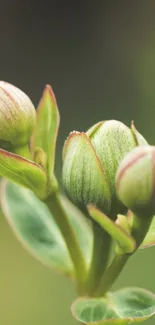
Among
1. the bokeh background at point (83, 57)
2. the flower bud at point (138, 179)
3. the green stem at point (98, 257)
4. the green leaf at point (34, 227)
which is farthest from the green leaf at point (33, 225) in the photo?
the bokeh background at point (83, 57)

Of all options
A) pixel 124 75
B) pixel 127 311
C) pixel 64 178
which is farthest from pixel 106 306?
pixel 124 75

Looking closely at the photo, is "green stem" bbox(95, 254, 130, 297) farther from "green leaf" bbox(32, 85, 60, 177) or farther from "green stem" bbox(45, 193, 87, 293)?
"green leaf" bbox(32, 85, 60, 177)

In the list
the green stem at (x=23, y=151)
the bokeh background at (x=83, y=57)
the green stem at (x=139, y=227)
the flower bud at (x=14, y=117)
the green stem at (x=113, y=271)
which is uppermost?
the flower bud at (x=14, y=117)

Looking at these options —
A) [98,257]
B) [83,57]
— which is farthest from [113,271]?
[83,57]

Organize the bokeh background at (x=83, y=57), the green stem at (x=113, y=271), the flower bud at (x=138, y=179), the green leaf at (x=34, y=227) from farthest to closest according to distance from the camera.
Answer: the bokeh background at (x=83, y=57)
the green leaf at (x=34, y=227)
the green stem at (x=113, y=271)
the flower bud at (x=138, y=179)

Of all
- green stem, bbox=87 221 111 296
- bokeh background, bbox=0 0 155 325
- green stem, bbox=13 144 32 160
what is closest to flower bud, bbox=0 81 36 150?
green stem, bbox=13 144 32 160

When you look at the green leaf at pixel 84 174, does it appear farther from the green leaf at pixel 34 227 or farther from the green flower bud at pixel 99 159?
the green leaf at pixel 34 227

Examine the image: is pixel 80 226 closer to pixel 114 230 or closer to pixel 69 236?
pixel 69 236
